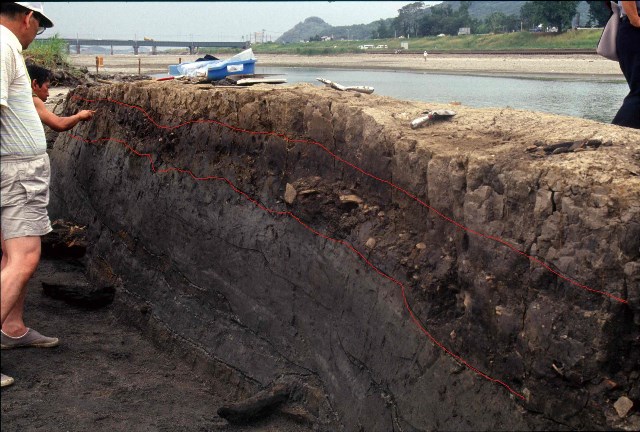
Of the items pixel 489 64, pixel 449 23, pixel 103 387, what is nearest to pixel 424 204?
pixel 103 387

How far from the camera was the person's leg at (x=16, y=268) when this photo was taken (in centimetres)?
423

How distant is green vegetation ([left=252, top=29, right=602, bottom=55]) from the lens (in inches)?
726

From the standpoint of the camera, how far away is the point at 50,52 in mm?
14289

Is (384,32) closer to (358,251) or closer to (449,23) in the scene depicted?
(449,23)

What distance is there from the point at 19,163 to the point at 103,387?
1.42 meters

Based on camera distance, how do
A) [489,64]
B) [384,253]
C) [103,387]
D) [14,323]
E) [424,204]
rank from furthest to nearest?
[489,64] < [14,323] < [103,387] < [384,253] < [424,204]

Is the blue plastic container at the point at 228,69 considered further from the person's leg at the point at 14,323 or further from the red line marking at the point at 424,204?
the person's leg at the point at 14,323

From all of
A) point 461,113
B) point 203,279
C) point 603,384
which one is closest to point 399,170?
point 461,113

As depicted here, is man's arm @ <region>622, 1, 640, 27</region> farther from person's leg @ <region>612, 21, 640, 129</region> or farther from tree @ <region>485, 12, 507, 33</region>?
tree @ <region>485, 12, 507, 33</region>

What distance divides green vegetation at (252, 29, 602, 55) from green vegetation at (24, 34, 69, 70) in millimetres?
11362

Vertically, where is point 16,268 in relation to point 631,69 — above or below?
below

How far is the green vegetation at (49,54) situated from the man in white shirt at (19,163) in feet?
29.7

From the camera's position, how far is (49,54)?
1411 cm

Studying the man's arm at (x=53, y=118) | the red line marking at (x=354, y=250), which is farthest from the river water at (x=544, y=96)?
the man's arm at (x=53, y=118)
